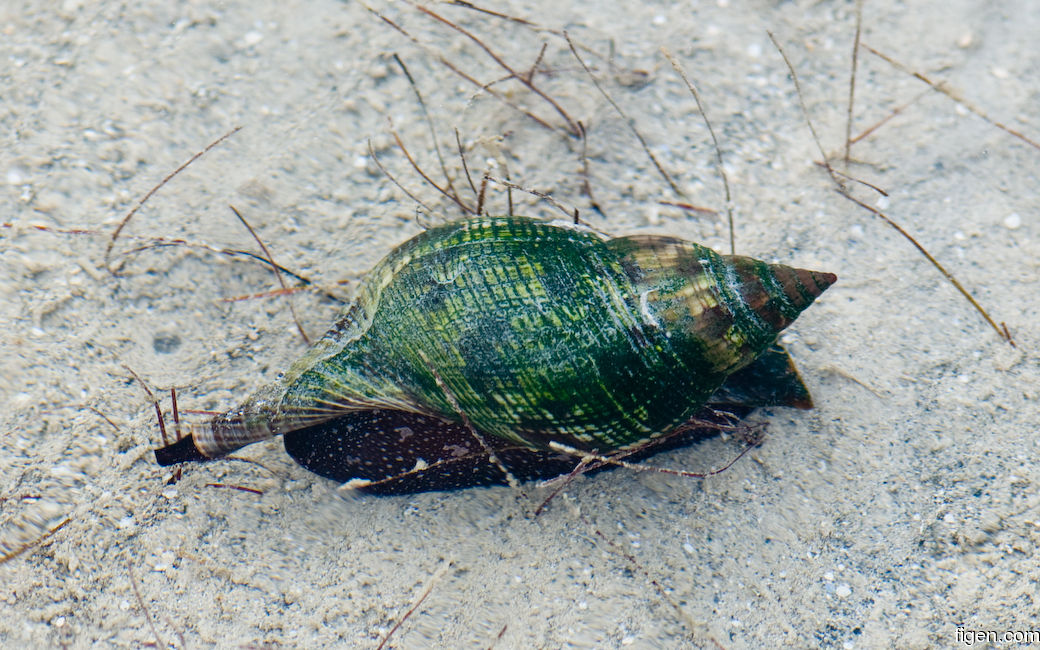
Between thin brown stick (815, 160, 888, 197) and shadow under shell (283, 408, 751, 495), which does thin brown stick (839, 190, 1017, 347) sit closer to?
thin brown stick (815, 160, 888, 197)

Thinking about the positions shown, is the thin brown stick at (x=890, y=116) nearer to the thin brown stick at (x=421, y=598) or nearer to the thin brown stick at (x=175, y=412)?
the thin brown stick at (x=421, y=598)

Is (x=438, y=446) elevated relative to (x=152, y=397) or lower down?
elevated

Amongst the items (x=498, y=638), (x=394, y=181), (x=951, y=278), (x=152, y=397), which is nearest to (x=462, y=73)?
(x=394, y=181)

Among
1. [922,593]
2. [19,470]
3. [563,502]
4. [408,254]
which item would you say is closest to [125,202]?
[19,470]

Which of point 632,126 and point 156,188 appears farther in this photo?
point 632,126

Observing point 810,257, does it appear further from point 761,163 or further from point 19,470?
point 19,470

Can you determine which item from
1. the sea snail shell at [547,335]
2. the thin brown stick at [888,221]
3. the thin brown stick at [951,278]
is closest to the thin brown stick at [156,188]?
the sea snail shell at [547,335]

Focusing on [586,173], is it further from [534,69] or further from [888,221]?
[888,221]
